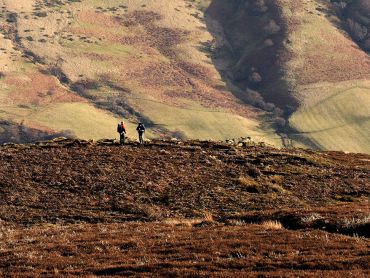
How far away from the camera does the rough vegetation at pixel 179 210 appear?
22.0 meters

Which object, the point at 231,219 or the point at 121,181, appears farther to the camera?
the point at 121,181

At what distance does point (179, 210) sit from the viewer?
43.4m

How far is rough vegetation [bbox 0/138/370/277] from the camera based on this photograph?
72.1 ft

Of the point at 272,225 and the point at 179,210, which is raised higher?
the point at 272,225

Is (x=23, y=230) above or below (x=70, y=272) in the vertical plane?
below

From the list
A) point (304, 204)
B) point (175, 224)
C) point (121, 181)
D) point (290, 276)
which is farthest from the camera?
point (121, 181)

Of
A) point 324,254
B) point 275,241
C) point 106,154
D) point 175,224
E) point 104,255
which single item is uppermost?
point 324,254

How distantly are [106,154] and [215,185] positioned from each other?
523 inches

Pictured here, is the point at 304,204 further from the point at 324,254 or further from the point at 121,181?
the point at 324,254

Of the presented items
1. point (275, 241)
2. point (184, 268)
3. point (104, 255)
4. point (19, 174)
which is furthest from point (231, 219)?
point (19, 174)

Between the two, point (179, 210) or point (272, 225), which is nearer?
point (272, 225)

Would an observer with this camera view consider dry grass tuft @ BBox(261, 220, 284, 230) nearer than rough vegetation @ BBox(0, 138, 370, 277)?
No

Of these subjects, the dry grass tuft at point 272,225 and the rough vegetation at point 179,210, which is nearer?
the rough vegetation at point 179,210

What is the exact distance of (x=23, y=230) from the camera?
121 feet
